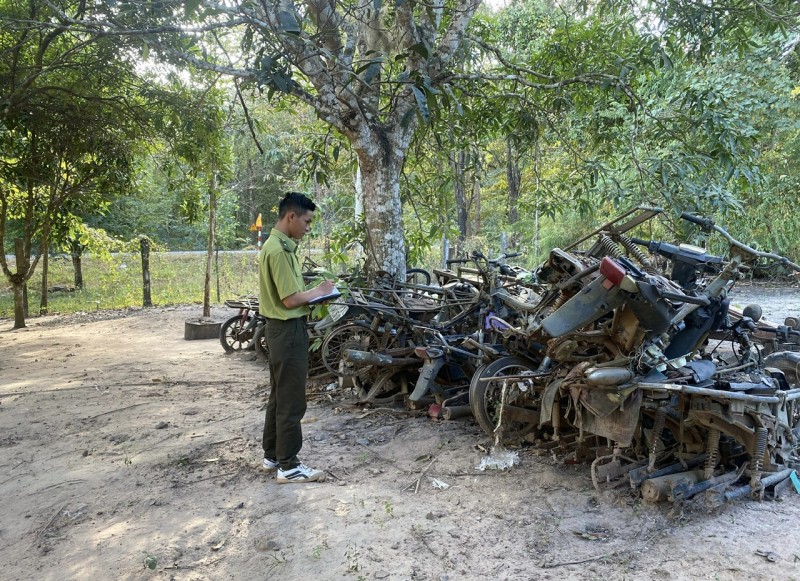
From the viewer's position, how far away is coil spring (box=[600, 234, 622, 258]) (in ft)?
12.8

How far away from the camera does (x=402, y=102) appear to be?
707cm

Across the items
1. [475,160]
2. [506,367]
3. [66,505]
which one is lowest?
[66,505]

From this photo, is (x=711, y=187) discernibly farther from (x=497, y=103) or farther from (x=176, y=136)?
(x=176, y=136)

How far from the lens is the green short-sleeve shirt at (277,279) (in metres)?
3.96

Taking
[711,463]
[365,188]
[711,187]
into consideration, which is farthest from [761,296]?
[711,463]

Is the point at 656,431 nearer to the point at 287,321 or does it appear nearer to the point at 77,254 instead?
the point at 287,321

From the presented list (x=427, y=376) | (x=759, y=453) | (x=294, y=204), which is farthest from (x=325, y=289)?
(x=759, y=453)

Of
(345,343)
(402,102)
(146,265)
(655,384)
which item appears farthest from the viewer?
(146,265)

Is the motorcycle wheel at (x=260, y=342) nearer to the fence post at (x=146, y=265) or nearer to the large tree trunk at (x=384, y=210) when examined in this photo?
the large tree trunk at (x=384, y=210)

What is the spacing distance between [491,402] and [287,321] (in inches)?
72.3

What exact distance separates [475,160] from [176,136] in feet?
15.9

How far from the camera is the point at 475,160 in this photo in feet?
29.4

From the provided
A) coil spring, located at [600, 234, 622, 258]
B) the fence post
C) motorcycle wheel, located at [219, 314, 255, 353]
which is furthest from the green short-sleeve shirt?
the fence post

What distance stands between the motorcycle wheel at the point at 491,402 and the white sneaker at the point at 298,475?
1345 millimetres
